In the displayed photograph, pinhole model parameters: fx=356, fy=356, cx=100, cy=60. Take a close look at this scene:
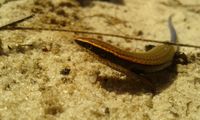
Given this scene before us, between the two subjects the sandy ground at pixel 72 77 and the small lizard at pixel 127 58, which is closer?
the sandy ground at pixel 72 77

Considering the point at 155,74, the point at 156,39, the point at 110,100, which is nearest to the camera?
the point at 110,100

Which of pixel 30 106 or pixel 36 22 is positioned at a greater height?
pixel 36 22

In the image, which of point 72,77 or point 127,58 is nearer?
point 127,58

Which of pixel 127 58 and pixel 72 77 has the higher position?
pixel 127 58

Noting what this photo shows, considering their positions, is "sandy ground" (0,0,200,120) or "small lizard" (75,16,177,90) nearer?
"sandy ground" (0,0,200,120)

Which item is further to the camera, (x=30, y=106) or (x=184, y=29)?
(x=184, y=29)

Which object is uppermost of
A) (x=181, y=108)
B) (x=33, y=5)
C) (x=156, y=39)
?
(x=33, y=5)

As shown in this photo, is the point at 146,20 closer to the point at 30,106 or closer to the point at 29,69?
the point at 29,69

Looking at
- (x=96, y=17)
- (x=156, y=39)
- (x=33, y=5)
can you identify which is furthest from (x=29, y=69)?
(x=156, y=39)
